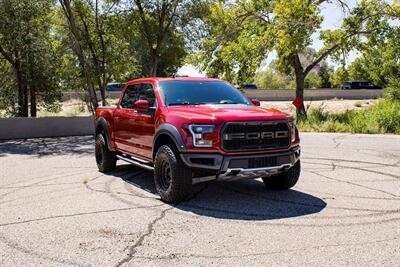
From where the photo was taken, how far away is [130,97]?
8.73 m

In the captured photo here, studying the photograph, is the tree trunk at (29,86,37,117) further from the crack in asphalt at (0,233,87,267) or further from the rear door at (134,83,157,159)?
the crack in asphalt at (0,233,87,267)

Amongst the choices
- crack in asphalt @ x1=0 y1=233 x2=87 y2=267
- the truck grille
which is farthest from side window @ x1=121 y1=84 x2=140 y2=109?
crack in asphalt @ x1=0 y1=233 x2=87 y2=267

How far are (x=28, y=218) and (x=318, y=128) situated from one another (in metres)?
16.5

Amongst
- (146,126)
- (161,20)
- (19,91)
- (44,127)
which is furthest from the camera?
(161,20)

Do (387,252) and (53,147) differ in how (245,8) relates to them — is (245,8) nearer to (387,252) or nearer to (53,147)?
(53,147)

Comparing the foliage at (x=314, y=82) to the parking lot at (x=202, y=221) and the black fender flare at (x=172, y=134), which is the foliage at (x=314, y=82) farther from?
the black fender flare at (x=172, y=134)

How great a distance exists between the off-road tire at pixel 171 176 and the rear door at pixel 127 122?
1335mm

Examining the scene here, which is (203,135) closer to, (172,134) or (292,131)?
(172,134)

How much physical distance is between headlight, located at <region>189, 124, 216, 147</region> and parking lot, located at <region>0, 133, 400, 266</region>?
94 cm

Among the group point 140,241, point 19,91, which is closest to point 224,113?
point 140,241

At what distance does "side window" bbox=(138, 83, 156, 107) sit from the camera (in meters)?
7.68

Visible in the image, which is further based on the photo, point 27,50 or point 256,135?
point 27,50

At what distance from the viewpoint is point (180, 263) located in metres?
4.39

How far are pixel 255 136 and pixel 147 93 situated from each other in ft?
7.99
